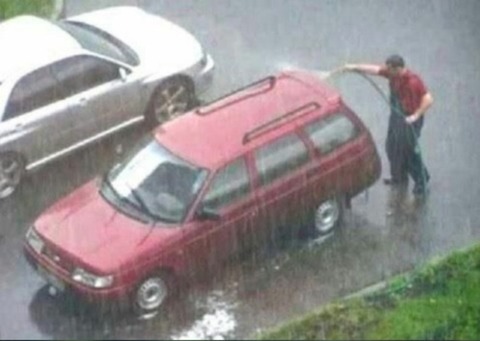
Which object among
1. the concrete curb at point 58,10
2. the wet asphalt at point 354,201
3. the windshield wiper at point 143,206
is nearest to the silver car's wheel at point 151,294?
the wet asphalt at point 354,201

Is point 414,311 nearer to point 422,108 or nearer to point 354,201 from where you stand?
point 354,201

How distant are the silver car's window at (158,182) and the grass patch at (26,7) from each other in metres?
5.72

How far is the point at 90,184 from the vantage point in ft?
56.0

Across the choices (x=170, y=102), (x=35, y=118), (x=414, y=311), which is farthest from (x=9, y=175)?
(x=414, y=311)

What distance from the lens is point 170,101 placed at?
19656mm

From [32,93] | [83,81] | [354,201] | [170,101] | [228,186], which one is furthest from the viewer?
[170,101]

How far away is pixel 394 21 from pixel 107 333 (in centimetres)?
803

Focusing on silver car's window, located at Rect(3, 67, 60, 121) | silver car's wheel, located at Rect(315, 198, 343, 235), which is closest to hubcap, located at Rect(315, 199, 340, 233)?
silver car's wheel, located at Rect(315, 198, 343, 235)

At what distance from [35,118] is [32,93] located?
30 cm

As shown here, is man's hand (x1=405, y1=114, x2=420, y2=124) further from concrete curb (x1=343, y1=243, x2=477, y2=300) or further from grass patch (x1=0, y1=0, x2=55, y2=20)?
grass patch (x1=0, y1=0, x2=55, y2=20)

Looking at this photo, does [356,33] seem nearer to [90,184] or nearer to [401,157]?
[401,157]

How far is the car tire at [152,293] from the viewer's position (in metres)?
16.1

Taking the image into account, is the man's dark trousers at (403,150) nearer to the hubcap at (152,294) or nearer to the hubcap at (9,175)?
the hubcap at (152,294)

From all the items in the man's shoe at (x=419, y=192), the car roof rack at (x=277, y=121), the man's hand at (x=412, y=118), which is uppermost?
the car roof rack at (x=277, y=121)
